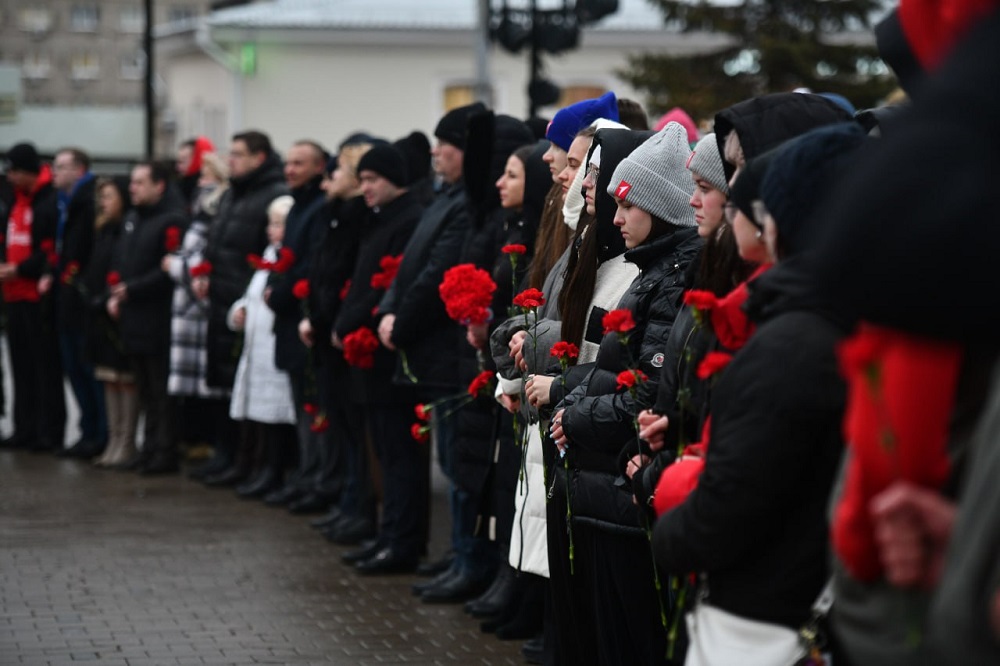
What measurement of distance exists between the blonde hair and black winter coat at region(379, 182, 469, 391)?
9.30ft

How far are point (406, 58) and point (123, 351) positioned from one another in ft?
89.7

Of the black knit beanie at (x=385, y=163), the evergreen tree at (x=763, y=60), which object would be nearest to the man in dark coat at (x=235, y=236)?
the black knit beanie at (x=385, y=163)

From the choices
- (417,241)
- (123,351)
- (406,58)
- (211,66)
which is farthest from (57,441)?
(211,66)

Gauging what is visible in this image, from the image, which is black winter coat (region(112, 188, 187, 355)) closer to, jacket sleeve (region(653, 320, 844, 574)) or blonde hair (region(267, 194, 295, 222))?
blonde hair (region(267, 194, 295, 222))

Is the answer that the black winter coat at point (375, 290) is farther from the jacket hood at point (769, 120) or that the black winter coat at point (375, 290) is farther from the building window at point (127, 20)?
the building window at point (127, 20)

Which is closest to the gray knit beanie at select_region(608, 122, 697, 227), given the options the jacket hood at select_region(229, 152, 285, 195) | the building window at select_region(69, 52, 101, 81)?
the jacket hood at select_region(229, 152, 285, 195)

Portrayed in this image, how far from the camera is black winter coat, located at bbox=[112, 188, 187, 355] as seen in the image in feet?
43.4

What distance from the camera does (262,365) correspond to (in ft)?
39.7

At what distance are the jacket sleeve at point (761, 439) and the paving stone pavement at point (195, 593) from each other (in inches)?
148

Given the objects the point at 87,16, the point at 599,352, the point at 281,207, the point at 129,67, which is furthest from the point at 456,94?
the point at 87,16

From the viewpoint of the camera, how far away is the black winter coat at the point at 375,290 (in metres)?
9.82

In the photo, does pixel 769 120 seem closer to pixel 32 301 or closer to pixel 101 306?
pixel 101 306

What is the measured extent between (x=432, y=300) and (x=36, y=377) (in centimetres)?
742

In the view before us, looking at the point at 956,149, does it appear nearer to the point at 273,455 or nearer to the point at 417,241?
the point at 417,241
